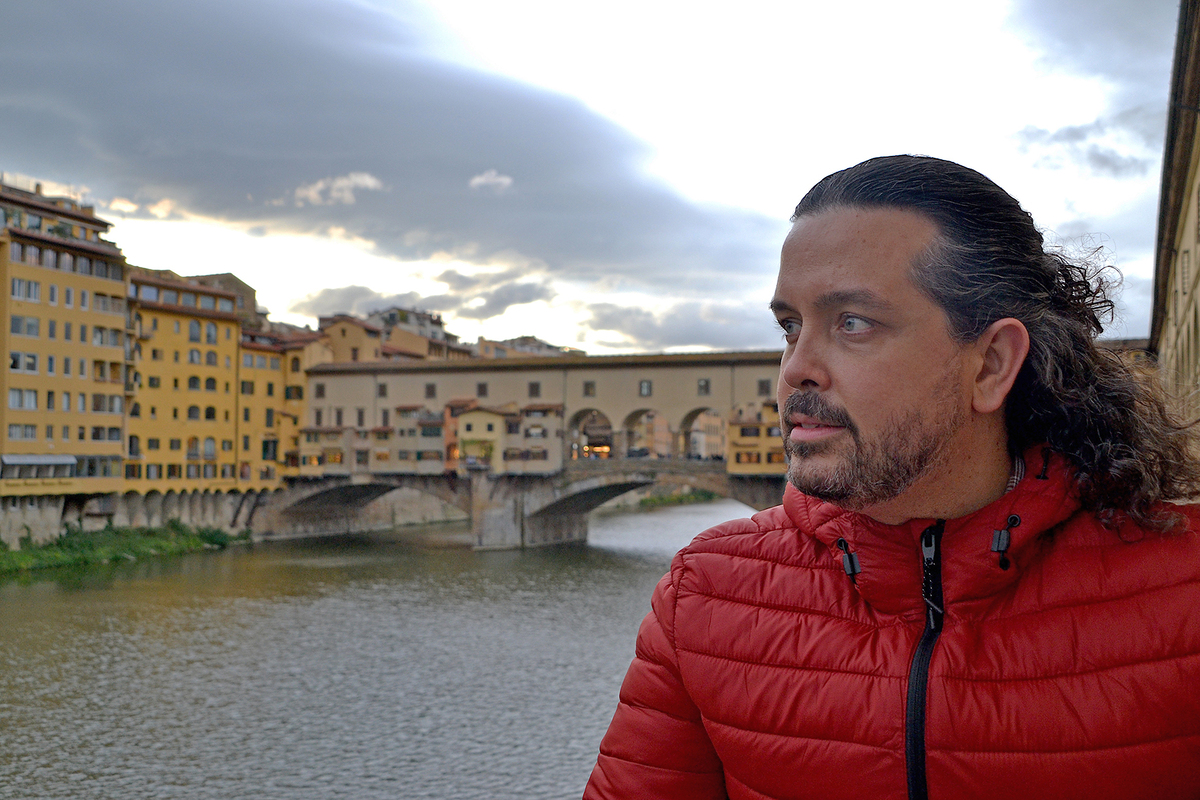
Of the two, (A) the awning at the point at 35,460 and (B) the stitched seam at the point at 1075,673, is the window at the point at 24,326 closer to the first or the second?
(A) the awning at the point at 35,460

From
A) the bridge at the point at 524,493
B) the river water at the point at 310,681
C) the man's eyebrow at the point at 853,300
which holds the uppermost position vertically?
the man's eyebrow at the point at 853,300

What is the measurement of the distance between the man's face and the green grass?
60814mm

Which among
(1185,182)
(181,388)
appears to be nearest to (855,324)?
(1185,182)

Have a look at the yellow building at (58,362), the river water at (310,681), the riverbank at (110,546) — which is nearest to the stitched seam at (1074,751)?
the river water at (310,681)

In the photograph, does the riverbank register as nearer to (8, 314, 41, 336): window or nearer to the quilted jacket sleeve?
(8, 314, 41, 336): window

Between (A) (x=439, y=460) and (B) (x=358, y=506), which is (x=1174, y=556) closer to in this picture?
(A) (x=439, y=460)

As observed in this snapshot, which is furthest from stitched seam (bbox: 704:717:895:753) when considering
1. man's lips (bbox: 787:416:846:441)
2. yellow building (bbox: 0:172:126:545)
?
yellow building (bbox: 0:172:126:545)

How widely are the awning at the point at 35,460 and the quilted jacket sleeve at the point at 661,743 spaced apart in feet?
118

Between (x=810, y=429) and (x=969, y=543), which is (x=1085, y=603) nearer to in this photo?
(x=969, y=543)

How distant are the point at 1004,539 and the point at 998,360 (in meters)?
0.23

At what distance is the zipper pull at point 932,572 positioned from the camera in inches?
51.8

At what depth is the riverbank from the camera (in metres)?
30.8

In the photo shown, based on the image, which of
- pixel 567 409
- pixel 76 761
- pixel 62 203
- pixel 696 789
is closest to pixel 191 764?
pixel 76 761

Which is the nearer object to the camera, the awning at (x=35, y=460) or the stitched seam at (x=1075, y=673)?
the stitched seam at (x=1075, y=673)
